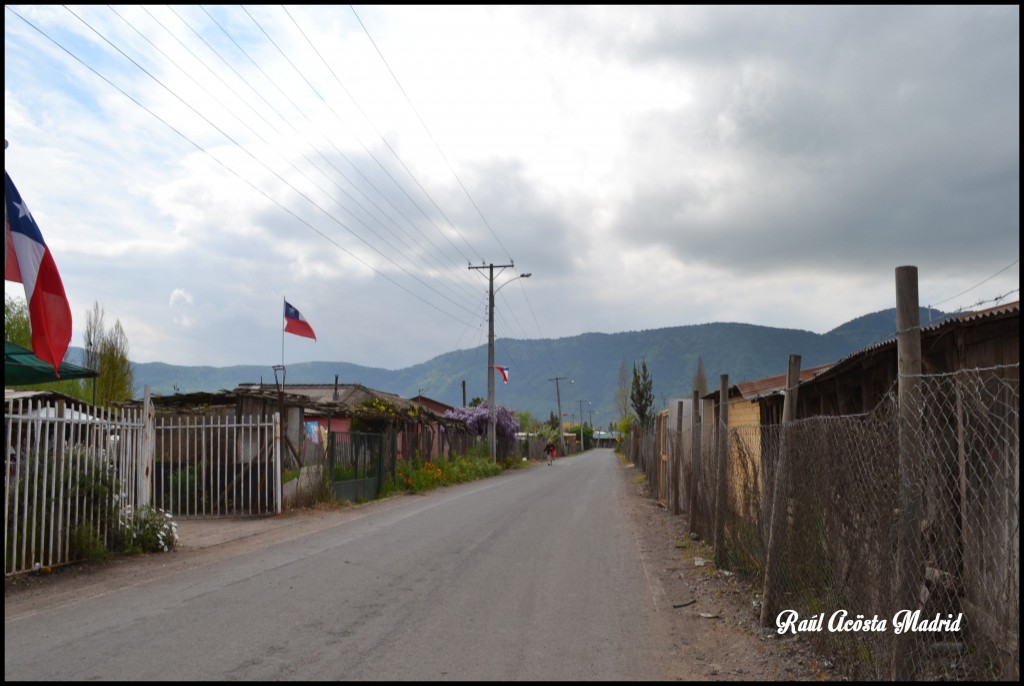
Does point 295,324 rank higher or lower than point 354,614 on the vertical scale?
higher

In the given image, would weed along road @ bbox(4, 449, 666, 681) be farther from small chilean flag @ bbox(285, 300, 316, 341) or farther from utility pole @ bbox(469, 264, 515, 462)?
utility pole @ bbox(469, 264, 515, 462)

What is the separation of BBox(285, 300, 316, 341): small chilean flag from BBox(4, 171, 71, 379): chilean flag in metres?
10.0

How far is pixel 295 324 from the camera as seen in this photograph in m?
A: 20.6

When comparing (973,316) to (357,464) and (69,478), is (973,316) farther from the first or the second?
(357,464)

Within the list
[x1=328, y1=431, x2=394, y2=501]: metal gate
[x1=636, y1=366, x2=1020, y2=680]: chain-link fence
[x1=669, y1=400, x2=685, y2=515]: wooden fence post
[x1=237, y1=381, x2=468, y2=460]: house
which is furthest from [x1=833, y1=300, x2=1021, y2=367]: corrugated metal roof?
[x1=328, y1=431, x2=394, y2=501]: metal gate

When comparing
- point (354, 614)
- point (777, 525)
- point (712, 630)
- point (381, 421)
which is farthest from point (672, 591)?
point (381, 421)

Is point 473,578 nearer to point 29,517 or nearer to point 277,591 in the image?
point 277,591

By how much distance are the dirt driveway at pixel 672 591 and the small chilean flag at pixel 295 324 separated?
4959mm

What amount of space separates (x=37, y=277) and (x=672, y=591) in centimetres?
797

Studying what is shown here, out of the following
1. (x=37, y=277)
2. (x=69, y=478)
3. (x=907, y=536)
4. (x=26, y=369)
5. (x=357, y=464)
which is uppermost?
(x=37, y=277)

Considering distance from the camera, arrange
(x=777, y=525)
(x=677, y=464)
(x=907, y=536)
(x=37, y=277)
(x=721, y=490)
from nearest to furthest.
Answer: (x=907, y=536) < (x=777, y=525) < (x=721, y=490) < (x=37, y=277) < (x=677, y=464)

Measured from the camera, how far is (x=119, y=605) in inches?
323

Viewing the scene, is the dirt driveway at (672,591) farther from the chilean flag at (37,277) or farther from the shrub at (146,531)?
the chilean flag at (37,277)

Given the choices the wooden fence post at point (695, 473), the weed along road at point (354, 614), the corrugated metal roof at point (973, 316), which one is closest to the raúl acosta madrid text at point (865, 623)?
the weed along road at point (354, 614)
